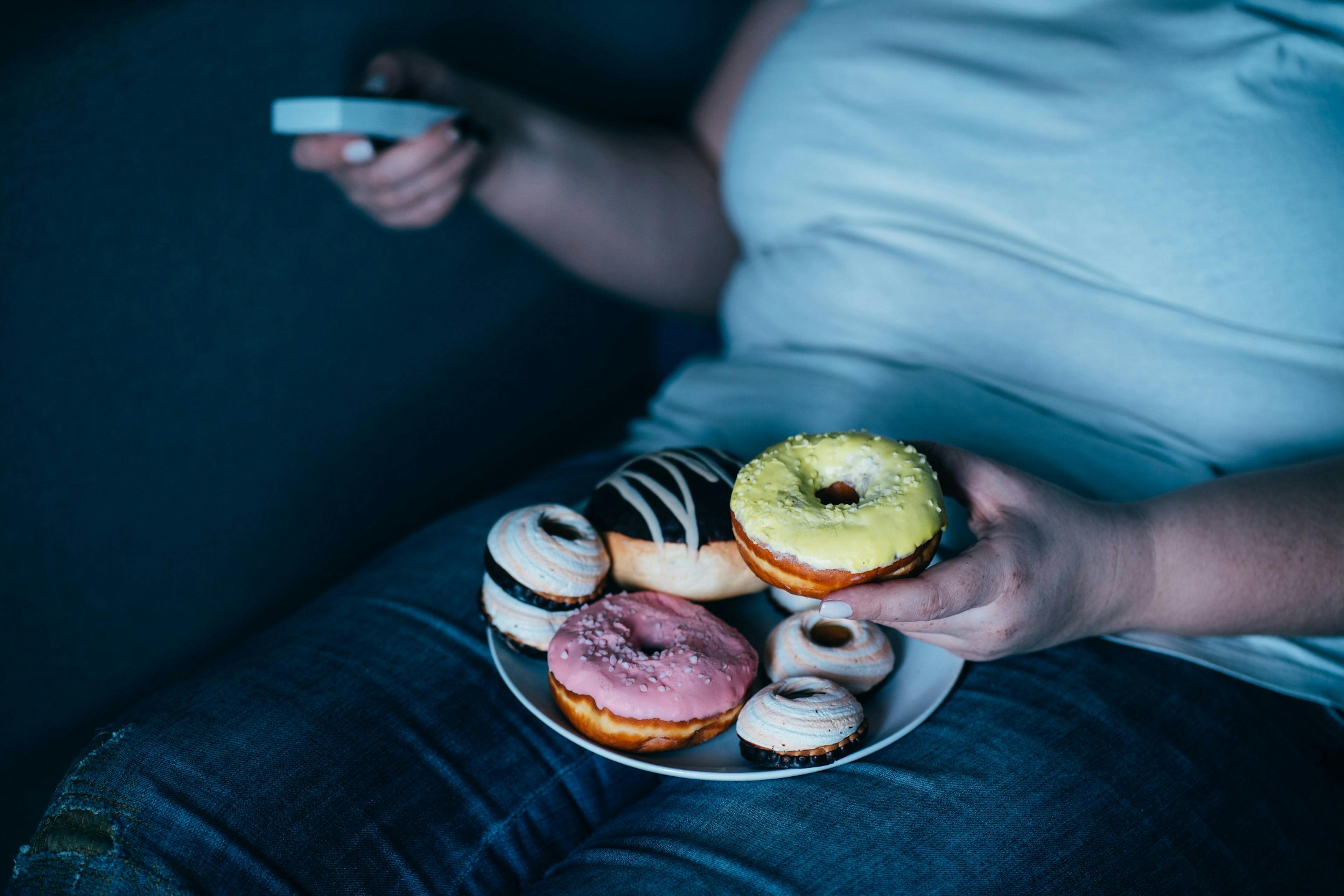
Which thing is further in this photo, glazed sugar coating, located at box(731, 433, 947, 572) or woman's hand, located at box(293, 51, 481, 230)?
woman's hand, located at box(293, 51, 481, 230)

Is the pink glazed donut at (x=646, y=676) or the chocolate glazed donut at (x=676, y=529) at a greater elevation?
the chocolate glazed donut at (x=676, y=529)

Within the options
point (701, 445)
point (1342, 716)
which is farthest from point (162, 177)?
point (1342, 716)

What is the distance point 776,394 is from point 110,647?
36.8 inches

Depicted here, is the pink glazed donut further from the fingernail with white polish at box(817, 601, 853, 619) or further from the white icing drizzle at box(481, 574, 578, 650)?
the fingernail with white polish at box(817, 601, 853, 619)

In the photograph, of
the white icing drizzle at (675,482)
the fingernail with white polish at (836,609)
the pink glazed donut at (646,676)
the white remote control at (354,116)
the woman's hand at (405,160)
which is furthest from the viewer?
the woman's hand at (405,160)

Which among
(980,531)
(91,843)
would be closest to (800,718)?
(980,531)

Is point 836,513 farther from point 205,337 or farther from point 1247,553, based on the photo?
point 205,337

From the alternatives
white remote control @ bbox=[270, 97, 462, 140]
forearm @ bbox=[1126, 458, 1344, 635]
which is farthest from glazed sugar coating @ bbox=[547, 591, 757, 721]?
white remote control @ bbox=[270, 97, 462, 140]

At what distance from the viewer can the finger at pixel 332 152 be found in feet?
3.66

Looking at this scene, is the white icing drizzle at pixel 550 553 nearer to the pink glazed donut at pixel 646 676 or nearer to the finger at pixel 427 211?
the pink glazed donut at pixel 646 676

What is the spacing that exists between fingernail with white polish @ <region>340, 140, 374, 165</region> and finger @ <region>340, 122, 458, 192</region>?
0.09ft

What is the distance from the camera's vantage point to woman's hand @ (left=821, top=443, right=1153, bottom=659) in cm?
69

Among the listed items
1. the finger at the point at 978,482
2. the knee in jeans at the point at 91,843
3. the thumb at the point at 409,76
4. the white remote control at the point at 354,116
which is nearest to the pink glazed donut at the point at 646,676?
the finger at the point at 978,482

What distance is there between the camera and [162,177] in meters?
1.10
